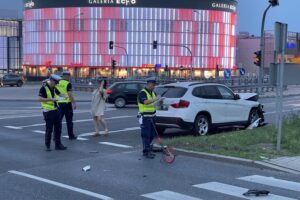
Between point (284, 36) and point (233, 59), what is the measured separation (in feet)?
349

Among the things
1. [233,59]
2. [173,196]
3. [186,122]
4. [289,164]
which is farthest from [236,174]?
[233,59]

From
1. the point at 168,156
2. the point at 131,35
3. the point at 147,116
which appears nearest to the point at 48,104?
the point at 147,116

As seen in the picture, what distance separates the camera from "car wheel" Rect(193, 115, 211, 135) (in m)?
14.3

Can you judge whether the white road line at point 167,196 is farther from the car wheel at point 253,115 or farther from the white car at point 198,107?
the car wheel at point 253,115

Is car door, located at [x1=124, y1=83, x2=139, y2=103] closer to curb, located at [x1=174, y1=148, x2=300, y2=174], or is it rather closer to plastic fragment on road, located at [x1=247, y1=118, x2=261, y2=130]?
plastic fragment on road, located at [x1=247, y1=118, x2=261, y2=130]

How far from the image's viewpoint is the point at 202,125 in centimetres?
1452

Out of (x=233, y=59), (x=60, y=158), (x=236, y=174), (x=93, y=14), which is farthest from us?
(x=233, y=59)

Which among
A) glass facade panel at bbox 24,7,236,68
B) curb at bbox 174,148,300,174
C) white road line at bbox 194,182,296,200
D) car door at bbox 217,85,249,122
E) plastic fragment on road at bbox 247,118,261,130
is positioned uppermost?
glass facade panel at bbox 24,7,236,68

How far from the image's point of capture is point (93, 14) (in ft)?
350

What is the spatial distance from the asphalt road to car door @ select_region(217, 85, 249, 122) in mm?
3598

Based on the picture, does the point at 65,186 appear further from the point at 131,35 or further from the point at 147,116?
the point at 131,35

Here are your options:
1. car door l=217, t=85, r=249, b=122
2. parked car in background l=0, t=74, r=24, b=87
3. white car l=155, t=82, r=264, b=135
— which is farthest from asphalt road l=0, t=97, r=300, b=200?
parked car in background l=0, t=74, r=24, b=87

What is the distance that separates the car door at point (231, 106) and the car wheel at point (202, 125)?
0.82 meters

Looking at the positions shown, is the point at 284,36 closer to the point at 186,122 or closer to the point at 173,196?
the point at 186,122
